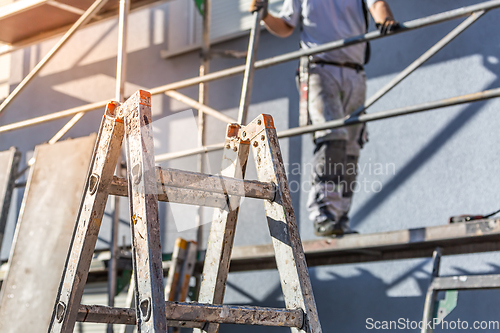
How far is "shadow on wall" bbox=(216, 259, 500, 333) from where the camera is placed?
14.1ft

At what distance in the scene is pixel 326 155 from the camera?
12.6 feet

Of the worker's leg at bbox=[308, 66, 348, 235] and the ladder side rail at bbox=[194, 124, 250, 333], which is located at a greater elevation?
the worker's leg at bbox=[308, 66, 348, 235]

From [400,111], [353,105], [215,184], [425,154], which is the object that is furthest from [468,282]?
[425,154]

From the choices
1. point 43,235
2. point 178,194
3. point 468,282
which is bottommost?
point 468,282

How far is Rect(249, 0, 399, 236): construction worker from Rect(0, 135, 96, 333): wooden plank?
1.64 m

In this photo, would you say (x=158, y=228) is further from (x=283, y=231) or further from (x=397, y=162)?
(x=397, y=162)

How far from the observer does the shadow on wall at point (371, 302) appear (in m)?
4.31

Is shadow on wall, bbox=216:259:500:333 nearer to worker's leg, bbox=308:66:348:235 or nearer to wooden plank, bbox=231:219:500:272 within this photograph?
wooden plank, bbox=231:219:500:272

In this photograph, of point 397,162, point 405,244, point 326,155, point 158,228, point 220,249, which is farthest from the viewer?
point 397,162

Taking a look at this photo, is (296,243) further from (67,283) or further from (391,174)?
(391,174)

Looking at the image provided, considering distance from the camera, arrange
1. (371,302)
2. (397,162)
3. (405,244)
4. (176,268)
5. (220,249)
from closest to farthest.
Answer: (220,249) → (405,244) → (176,268) → (371,302) → (397,162)

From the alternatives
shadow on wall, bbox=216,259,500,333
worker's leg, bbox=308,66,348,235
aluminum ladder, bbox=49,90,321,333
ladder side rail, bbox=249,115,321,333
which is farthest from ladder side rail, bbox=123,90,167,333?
shadow on wall, bbox=216,259,500,333

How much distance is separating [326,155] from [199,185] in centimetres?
198

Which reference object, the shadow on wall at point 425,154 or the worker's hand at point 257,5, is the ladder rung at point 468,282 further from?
the worker's hand at point 257,5
